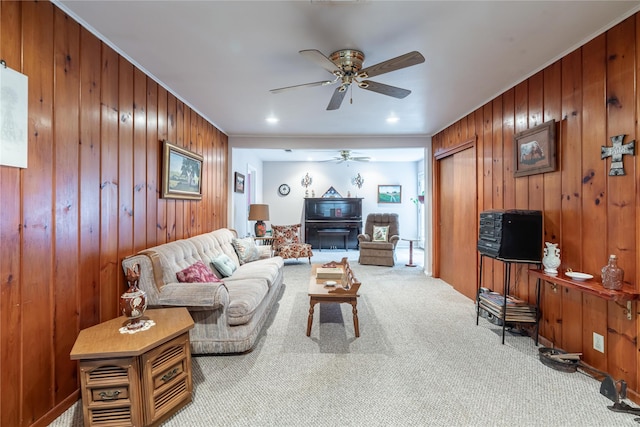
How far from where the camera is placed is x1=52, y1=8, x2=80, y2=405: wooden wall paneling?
1748mm

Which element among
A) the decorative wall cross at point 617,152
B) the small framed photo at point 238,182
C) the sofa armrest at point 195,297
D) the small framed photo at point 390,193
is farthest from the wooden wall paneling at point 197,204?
the small framed photo at point 390,193

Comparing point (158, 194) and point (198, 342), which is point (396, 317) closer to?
point (198, 342)

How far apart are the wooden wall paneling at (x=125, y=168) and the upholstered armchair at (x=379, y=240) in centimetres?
449

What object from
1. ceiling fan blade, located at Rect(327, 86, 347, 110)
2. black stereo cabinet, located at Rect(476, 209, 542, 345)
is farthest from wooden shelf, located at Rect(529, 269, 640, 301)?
ceiling fan blade, located at Rect(327, 86, 347, 110)

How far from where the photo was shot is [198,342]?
238 centimetres

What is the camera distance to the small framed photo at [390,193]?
27.7 ft

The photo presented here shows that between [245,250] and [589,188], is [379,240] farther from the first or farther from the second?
[589,188]

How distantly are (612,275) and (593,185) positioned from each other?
2.24ft

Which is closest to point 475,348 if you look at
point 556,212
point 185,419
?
point 556,212

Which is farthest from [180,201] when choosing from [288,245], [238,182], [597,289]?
[597,289]

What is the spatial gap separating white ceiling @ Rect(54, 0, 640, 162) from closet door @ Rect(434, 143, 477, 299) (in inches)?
42.2

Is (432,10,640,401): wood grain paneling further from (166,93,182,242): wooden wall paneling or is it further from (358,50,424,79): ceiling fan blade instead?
(166,93,182,242): wooden wall paneling

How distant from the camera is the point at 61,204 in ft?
5.82

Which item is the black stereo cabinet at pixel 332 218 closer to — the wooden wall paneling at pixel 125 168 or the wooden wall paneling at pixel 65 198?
the wooden wall paneling at pixel 125 168
